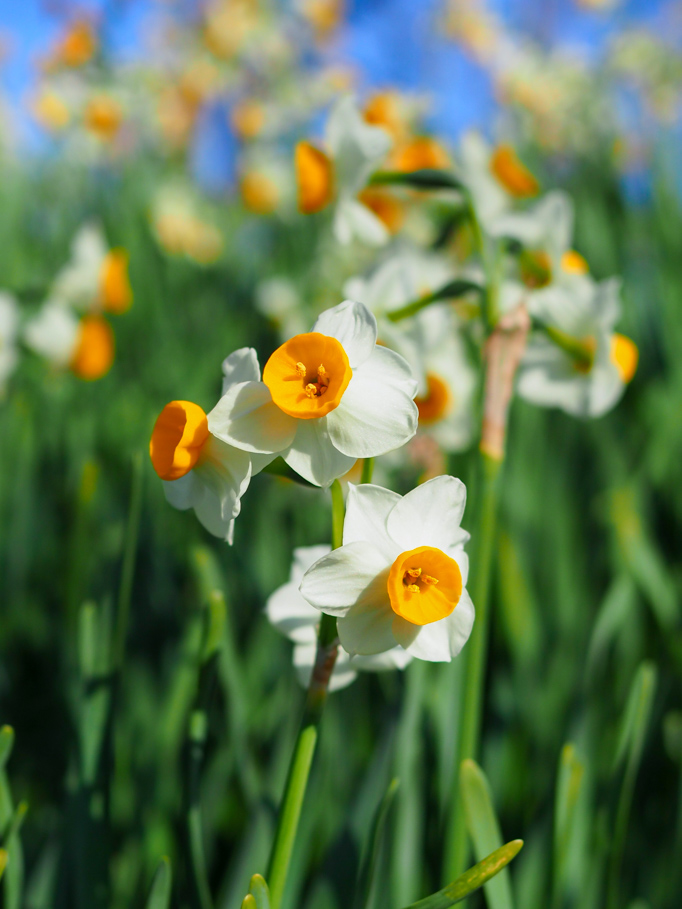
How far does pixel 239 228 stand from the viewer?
472 cm

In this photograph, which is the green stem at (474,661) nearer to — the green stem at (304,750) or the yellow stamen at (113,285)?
the green stem at (304,750)

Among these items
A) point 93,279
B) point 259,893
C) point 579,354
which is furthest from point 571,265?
point 93,279

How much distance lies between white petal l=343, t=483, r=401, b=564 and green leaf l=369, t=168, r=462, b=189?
455 millimetres

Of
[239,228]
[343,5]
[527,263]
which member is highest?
[343,5]

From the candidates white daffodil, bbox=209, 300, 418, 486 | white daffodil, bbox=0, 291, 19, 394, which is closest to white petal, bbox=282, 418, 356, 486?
white daffodil, bbox=209, 300, 418, 486

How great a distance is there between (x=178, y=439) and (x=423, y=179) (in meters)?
0.49

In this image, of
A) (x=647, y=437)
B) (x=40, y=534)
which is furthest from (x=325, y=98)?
(x=40, y=534)

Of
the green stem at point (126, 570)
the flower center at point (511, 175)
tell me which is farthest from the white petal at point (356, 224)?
the flower center at point (511, 175)

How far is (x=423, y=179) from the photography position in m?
0.77

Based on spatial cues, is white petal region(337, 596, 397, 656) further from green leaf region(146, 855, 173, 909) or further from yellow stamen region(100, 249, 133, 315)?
yellow stamen region(100, 249, 133, 315)

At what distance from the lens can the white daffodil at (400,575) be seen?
40 centimetres

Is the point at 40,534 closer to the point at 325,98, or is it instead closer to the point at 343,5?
the point at 325,98

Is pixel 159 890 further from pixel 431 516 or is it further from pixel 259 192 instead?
pixel 259 192

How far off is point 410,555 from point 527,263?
529mm
